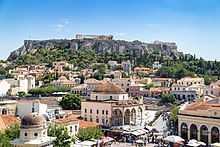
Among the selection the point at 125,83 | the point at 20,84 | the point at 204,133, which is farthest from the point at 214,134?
the point at 20,84

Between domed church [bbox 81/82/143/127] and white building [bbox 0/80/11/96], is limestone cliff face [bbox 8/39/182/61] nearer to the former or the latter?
white building [bbox 0/80/11/96]

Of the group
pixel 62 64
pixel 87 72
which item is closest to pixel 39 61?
pixel 62 64

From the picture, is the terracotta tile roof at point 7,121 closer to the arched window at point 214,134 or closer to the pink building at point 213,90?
the arched window at point 214,134

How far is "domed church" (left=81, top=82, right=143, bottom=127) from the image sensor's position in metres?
35.1

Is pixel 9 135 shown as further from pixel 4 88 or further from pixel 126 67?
pixel 126 67

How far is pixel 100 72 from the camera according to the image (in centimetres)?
9419

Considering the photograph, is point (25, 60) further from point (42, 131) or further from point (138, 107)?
point (42, 131)

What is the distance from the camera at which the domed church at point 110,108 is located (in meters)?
35.1

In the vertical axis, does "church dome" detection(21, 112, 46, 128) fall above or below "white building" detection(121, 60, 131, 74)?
below

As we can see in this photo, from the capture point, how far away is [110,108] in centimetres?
3500

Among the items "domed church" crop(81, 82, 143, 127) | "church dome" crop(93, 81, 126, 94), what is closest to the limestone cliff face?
"church dome" crop(93, 81, 126, 94)

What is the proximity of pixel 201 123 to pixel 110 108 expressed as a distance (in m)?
10.2

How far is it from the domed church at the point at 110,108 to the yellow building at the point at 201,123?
23.2 feet

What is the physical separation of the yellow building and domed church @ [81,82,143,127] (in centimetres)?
708
